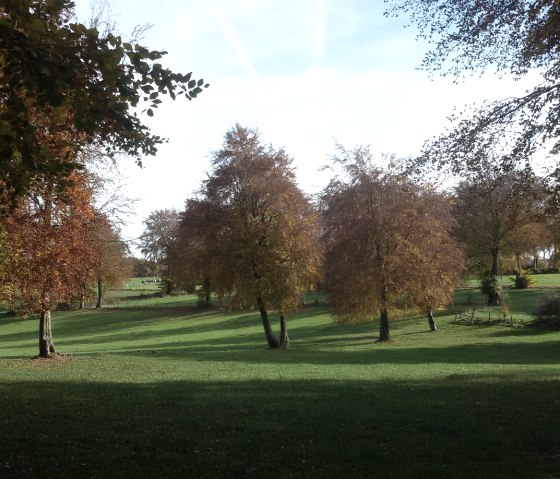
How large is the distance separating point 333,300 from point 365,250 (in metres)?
3.74

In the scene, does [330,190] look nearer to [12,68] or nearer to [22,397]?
[22,397]

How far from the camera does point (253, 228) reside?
86.8ft

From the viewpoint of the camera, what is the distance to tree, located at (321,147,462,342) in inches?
1162

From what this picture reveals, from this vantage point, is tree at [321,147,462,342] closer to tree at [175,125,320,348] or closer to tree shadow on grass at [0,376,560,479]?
tree at [175,125,320,348]

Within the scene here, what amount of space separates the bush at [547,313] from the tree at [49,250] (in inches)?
1176

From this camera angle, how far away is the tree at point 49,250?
58.0 ft

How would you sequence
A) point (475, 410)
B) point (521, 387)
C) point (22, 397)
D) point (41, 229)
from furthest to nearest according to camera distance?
1. point (41, 229)
2. point (521, 387)
3. point (22, 397)
4. point (475, 410)

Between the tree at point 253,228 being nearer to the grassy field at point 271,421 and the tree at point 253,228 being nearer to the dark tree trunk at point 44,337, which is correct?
the grassy field at point 271,421

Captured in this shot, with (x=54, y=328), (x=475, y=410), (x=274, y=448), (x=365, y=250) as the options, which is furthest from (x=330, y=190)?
(x=54, y=328)

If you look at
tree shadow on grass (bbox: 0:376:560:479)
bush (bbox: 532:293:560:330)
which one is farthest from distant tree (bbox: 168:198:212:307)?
bush (bbox: 532:293:560:330)

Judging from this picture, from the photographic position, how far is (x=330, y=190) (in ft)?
102

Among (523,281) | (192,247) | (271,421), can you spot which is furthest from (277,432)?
(523,281)

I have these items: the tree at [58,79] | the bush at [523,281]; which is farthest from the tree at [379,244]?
the bush at [523,281]

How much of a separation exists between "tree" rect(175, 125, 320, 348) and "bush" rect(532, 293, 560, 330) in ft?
60.6
